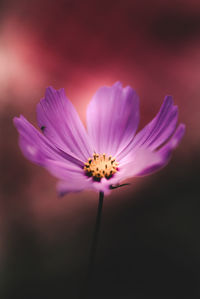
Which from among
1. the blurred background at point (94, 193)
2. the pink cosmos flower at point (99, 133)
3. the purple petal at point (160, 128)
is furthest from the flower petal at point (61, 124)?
the blurred background at point (94, 193)

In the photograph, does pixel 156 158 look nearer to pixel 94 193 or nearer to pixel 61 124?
pixel 61 124

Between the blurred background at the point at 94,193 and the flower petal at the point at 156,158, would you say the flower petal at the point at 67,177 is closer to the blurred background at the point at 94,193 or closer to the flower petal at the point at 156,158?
the flower petal at the point at 156,158

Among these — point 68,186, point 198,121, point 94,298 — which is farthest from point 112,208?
point 68,186

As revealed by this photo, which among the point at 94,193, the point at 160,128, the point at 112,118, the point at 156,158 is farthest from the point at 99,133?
the point at 94,193

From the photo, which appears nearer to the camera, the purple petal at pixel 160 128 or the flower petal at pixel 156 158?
the flower petal at pixel 156 158

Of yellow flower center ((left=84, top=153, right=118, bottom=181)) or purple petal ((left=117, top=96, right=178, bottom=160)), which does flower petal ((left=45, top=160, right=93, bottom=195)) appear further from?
purple petal ((left=117, top=96, right=178, bottom=160))

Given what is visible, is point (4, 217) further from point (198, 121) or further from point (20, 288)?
point (198, 121)

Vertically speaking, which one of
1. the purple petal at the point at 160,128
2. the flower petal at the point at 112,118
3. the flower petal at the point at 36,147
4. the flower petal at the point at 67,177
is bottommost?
the flower petal at the point at 67,177
